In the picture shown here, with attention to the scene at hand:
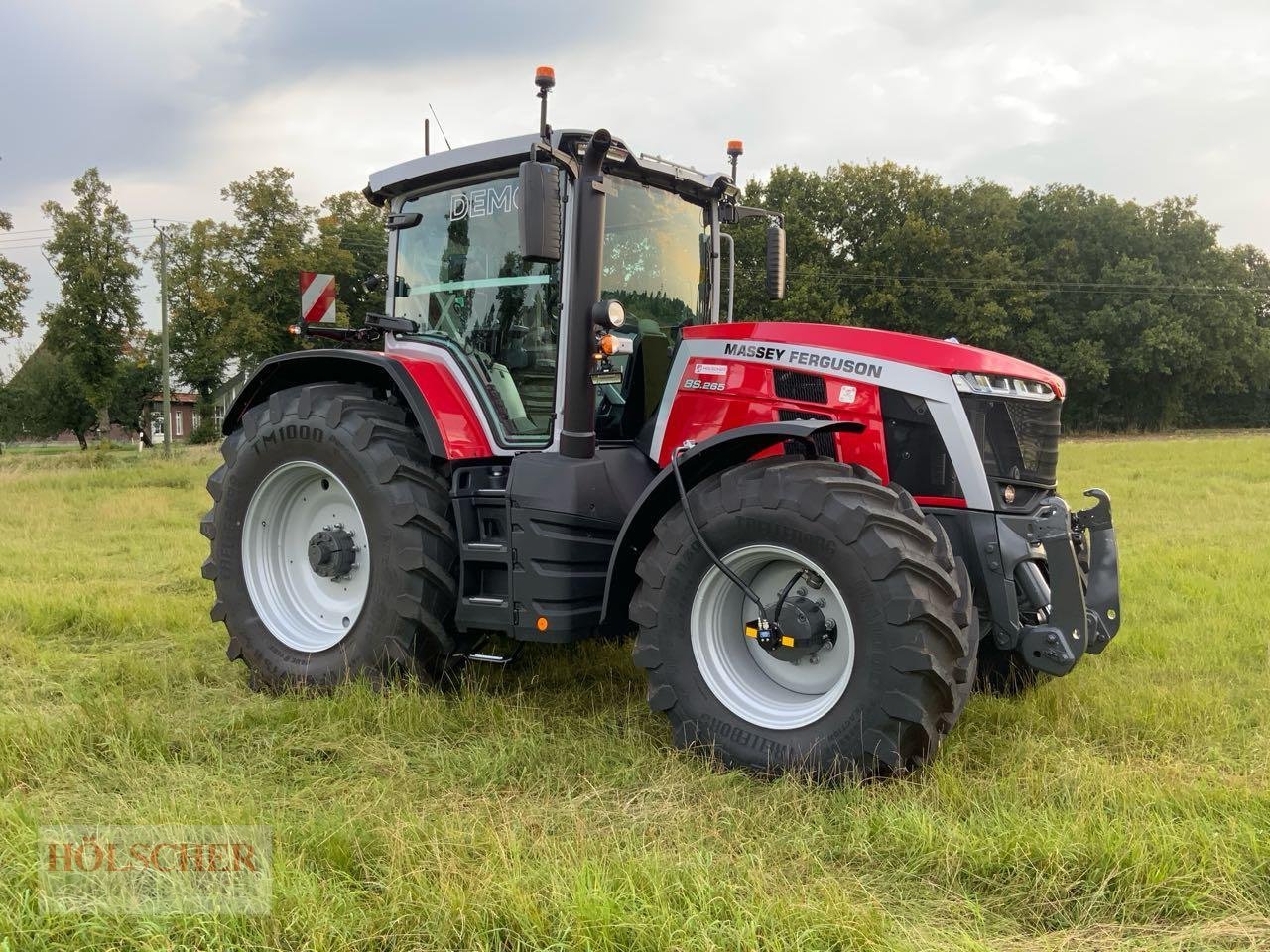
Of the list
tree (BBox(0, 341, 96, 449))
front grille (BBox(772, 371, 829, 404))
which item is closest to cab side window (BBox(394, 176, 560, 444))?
front grille (BBox(772, 371, 829, 404))

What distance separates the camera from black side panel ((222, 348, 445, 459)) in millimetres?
4352

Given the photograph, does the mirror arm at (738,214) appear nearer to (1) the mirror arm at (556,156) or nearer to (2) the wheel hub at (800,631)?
(1) the mirror arm at (556,156)

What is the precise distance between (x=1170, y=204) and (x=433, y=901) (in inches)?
2053

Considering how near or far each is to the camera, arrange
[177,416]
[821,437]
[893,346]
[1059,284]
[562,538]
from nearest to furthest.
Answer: [893,346]
[821,437]
[562,538]
[1059,284]
[177,416]

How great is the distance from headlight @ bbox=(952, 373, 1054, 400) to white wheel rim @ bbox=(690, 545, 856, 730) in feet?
3.27

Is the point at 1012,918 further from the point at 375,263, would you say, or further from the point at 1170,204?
the point at 1170,204

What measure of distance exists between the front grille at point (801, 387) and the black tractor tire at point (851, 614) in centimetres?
44

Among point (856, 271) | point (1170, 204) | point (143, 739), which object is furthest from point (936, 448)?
point (1170, 204)

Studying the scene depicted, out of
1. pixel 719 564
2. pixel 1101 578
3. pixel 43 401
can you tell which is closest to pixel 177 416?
pixel 43 401

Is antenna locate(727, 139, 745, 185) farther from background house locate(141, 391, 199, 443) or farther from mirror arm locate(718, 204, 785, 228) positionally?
background house locate(141, 391, 199, 443)

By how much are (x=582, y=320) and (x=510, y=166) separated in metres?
0.98

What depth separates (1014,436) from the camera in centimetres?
384

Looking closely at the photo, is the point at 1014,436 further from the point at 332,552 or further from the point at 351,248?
the point at 351,248

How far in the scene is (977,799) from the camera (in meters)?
3.11
